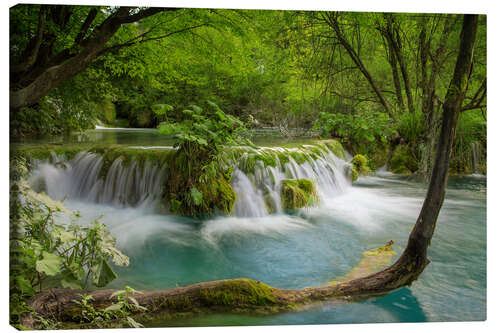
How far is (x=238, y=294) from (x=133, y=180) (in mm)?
1819

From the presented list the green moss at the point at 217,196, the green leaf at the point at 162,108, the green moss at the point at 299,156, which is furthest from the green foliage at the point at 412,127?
the green leaf at the point at 162,108

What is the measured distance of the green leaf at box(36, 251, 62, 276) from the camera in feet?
5.45

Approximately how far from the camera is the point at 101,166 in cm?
344

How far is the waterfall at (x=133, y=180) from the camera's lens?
127 inches

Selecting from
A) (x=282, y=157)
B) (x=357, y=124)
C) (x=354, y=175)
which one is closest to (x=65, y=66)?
(x=357, y=124)

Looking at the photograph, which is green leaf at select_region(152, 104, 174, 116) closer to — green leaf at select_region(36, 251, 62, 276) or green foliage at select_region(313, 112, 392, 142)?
green foliage at select_region(313, 112, 392, 142)

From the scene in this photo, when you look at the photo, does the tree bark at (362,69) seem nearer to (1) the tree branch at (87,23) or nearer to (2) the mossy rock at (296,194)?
(2) the mossy rock at (296,194)

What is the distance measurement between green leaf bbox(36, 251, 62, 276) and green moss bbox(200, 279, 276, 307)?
780mm

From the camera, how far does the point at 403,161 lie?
140 inches

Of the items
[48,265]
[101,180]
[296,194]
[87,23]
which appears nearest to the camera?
[48,265]

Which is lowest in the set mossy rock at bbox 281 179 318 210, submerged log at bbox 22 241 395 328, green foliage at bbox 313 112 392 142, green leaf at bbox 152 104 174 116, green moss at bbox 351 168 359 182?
submerged log at bbox 22 241 395 328

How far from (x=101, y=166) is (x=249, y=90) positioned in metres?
1.69

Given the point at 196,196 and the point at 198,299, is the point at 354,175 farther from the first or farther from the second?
the point at 198,299

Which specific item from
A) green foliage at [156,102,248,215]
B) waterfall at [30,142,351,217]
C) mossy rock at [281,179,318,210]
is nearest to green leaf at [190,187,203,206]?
green foliage at [156,102,248,215]
